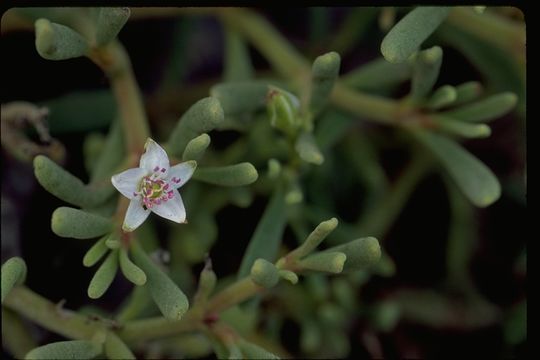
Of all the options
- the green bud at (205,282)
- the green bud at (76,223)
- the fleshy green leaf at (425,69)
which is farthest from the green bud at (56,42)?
the fleshy green leaf at (425,69)

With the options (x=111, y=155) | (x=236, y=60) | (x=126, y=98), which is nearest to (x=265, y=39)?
(x=236, y=60)

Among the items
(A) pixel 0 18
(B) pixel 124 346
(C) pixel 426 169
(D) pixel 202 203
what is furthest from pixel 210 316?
(C) pixel 426 169

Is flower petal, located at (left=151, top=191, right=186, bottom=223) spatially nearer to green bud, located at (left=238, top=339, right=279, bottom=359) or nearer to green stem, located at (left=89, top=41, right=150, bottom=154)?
green bud, located at (left=238, top=339, right=279, bottom=359)

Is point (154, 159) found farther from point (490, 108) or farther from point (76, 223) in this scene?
point (490, 108)

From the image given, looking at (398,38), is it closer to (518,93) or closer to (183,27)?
(518,93)

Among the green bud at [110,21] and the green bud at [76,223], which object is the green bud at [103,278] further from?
the green bud at [110,21]

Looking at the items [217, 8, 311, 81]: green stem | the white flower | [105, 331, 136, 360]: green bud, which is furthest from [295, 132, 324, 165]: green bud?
[105, 331, 136, 360]: green bud
